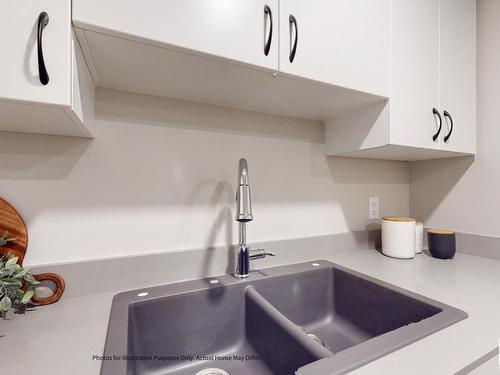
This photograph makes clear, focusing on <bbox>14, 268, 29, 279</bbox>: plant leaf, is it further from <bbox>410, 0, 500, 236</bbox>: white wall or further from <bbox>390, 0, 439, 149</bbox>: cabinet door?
<bbox>410, 0, 500, 236</bbox>: white wall

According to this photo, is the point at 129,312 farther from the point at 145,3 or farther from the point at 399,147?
the point at 399,147

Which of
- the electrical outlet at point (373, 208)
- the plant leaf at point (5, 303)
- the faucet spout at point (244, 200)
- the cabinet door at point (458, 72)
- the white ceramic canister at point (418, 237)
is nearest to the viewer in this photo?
the plant leaf at point (5, 303)

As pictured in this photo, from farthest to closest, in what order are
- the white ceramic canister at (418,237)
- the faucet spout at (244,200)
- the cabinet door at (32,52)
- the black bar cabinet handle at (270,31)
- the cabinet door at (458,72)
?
the white ceramic canister at (418,237), the cabinet door at (458,72), the faucet spout at (244,200), the black bar cabinet handle at (270,31), the cabinet door at (32,52)

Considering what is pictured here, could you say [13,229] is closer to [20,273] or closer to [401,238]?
[20,273]

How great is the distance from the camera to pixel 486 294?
30.6 inches

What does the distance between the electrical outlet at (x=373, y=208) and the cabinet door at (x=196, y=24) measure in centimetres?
95

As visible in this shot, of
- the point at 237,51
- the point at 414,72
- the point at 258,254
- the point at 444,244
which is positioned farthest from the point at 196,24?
the point at 444,244

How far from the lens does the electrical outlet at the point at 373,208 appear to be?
134 centimetres

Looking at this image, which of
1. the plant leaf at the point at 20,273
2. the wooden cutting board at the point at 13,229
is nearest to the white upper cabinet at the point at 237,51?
the wooden cutting board at the point at 13,229

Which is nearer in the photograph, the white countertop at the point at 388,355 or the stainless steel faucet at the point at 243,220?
the white countertop at the point at 388,355

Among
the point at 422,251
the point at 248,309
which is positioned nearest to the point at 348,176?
the point at 422,251

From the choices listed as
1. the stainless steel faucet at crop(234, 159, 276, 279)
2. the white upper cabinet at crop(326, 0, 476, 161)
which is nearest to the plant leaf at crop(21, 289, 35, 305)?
the stainless steel faucet at crop(234, 159, 276, 279)

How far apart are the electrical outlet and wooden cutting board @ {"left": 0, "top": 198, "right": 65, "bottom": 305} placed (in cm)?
134

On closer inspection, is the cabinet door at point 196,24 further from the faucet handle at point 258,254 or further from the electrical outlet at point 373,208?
the electrical outlet at point 373,208
